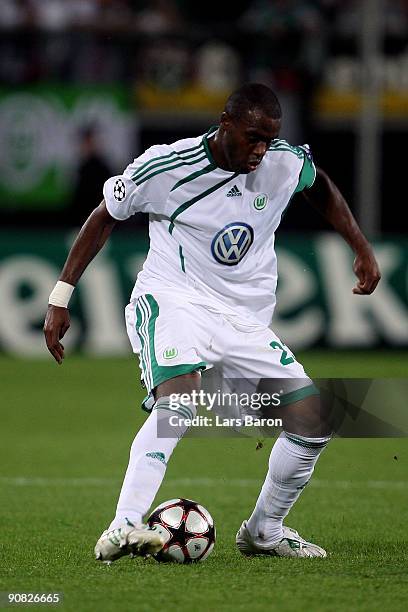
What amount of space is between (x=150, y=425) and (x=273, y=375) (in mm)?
620

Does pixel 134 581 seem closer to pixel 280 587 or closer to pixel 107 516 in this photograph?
pixel 280 587

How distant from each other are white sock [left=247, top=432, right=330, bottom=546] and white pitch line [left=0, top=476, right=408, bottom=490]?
6.74 feet

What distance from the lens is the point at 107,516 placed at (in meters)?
6.59

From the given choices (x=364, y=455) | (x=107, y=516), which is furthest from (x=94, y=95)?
(x=107, y=516)

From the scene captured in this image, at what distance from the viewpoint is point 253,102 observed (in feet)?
17.4

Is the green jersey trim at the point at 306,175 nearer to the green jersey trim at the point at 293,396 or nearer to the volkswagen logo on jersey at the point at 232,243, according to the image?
the volkswagen logo on jersey at the point at 232,243

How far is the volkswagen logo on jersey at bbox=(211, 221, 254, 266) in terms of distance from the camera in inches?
216

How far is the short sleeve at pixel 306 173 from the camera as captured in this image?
19.0 feet

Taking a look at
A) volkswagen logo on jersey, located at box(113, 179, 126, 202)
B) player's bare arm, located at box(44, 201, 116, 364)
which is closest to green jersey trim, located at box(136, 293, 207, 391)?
player's bare arm, located at box(44, 201, 116, 364)

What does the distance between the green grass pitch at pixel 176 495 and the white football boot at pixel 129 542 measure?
95 millimetres

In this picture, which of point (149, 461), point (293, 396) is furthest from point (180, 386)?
point (293, 396)

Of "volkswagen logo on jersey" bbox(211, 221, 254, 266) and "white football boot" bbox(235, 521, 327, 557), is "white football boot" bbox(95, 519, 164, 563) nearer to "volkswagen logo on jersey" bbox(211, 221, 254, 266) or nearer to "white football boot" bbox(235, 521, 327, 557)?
"white football boot" bbox(235, 521, 327, 557)

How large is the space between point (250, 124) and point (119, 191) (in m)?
0.65

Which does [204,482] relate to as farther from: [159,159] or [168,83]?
[168,83]
